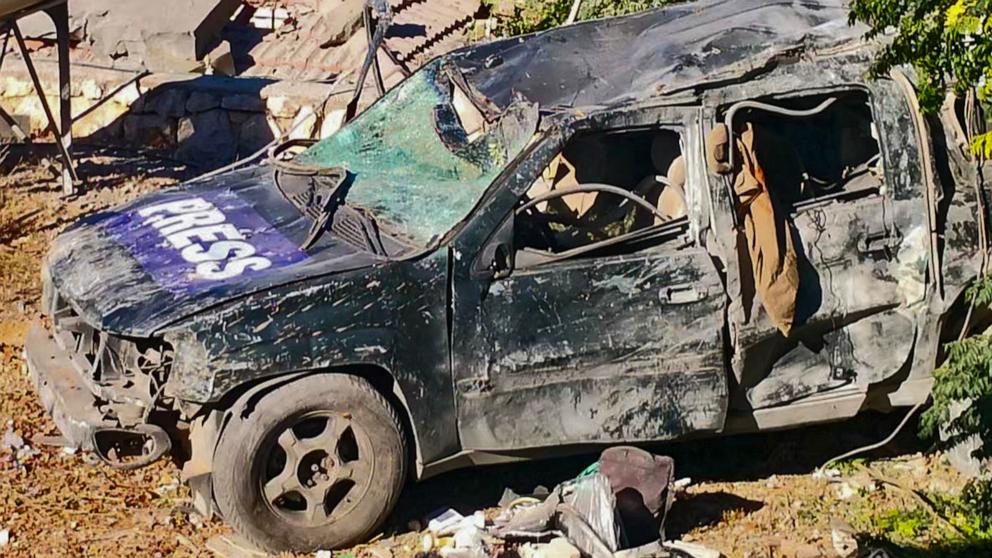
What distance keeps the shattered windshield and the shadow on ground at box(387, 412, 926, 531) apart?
123cm

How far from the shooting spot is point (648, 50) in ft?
23.2

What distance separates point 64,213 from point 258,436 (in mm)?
4977

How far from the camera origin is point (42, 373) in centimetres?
666

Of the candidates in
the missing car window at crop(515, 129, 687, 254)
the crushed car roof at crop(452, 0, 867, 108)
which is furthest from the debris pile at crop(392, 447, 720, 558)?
the crushed car roof at crop(452, 0, 867, 108)

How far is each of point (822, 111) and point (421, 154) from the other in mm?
1769

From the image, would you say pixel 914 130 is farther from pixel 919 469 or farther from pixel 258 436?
pixel 258 436

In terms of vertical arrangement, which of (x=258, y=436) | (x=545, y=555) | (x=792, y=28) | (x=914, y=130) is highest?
(x=792, y=28)

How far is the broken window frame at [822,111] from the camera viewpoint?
6.59 metres

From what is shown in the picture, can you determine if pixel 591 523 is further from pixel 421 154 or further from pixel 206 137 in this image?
pixel 206 137

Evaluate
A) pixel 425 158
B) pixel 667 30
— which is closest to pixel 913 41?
pixel 667 30

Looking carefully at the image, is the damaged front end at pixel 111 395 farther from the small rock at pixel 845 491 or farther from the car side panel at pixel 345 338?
the small rock at pixel 845 491

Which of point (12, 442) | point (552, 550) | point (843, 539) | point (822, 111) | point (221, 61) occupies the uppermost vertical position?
point (822, 111)

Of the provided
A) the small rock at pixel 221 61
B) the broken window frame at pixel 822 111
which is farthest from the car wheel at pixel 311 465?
the small rock at pixel 221 61

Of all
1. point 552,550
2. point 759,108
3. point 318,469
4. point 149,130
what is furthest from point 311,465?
point 149,130
